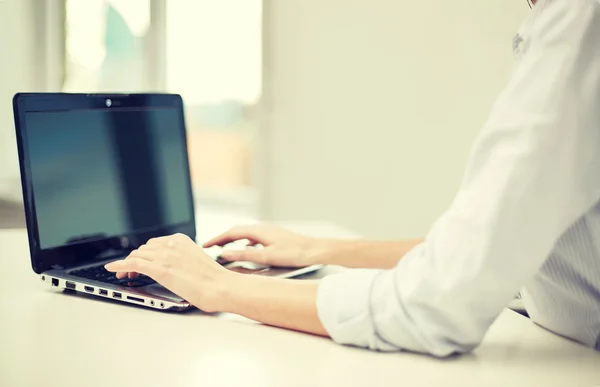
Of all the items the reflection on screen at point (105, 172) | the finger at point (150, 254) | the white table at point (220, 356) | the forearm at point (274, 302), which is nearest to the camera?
the white table at point (220, 356)

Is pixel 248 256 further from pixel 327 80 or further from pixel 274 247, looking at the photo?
pixel 327 80

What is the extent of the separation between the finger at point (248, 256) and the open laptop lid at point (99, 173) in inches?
6.8

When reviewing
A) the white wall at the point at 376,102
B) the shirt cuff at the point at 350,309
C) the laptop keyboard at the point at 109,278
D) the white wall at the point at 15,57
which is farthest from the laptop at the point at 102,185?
the white wall at the point at 15,57

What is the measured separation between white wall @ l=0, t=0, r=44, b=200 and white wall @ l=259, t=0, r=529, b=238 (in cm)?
111

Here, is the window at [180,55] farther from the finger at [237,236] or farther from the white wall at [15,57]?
the finger at [237,236]

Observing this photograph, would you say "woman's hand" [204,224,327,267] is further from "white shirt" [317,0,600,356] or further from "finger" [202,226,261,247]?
"white shirt" [317,0,600,356]

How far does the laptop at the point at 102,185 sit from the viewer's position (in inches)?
35.6

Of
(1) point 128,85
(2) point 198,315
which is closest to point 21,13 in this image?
(1) point 128,85

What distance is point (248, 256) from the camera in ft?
3.53

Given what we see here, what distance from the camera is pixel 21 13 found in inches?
119

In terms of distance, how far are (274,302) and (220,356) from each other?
10cm

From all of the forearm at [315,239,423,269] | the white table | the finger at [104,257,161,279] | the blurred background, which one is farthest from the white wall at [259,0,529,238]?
the finger at [104,257,161,279]

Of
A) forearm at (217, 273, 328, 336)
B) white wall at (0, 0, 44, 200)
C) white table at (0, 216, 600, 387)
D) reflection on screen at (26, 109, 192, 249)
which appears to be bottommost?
white table at (0, 216, 600, 387)

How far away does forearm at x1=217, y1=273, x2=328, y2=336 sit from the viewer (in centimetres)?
72
